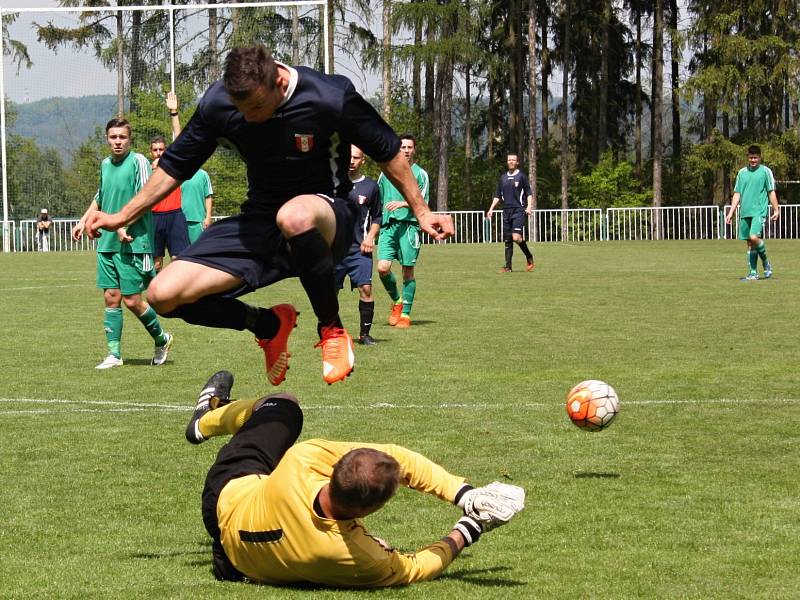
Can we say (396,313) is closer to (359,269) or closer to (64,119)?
(359,269)

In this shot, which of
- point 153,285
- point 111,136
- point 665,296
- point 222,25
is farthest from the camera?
point 222,25

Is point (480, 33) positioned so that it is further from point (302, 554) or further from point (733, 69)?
point (302, 554)

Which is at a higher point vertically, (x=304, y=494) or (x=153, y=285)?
(x=153, y=285)

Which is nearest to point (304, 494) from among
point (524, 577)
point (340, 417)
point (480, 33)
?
point (524, 577)

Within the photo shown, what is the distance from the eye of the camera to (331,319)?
6.71 metres

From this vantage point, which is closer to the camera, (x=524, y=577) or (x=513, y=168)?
(x=524, y=577)

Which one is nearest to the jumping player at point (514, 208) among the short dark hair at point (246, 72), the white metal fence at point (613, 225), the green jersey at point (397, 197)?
the green jersey at point (397, 197)

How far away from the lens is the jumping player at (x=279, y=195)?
6277 millimetres

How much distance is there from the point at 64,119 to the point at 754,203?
29130mm

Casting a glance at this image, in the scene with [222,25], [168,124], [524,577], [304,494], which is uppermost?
[222,25]

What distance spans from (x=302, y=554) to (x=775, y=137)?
47.4m

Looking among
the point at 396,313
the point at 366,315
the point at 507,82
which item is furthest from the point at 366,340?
the point at 507,82

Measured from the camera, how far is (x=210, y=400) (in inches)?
262

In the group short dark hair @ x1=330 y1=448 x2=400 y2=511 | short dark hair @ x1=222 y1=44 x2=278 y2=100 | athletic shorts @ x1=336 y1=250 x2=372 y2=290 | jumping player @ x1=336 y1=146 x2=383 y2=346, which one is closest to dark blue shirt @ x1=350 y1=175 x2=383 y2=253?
jumping player @ x1=336 y1=146 x2=383 y2=346
